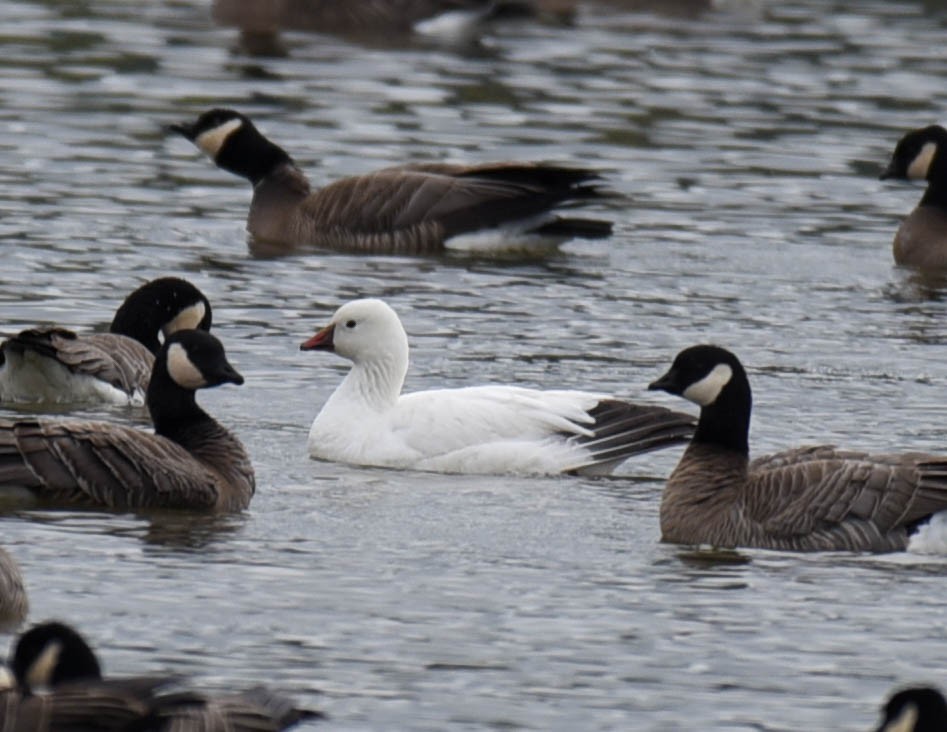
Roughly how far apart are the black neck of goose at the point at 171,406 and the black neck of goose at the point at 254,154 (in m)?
8.39

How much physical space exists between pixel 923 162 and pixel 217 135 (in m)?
5.65

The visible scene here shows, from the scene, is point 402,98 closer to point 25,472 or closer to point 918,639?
point 25,472

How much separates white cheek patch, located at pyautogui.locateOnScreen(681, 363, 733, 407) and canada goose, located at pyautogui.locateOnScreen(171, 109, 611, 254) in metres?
8.08

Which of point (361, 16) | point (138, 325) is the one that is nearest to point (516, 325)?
point (138, 325)

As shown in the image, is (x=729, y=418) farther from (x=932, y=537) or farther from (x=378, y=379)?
(x=378, y=379)

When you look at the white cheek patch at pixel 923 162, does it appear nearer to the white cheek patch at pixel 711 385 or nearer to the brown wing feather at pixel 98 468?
the white cheek patch at pixel 711 385

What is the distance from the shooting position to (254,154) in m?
20.9

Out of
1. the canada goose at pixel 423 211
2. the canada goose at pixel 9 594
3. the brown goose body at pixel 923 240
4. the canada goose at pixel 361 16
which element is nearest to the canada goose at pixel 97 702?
the canada goose at pixel 9 594

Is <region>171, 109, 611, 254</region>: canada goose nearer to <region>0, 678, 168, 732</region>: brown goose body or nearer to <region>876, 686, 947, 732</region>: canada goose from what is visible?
<region>876, 686, 947, 732</region>: canada goose

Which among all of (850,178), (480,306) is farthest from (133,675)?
A: (850,178)

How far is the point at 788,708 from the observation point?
30.5 feet

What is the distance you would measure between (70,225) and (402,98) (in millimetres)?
7728

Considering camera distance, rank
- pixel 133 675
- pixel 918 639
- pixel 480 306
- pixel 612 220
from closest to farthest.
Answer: pixel 133 675 < pixel 918 639 < pixel 480 306 < pixel 612 220

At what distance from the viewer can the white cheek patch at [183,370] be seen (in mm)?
12508
